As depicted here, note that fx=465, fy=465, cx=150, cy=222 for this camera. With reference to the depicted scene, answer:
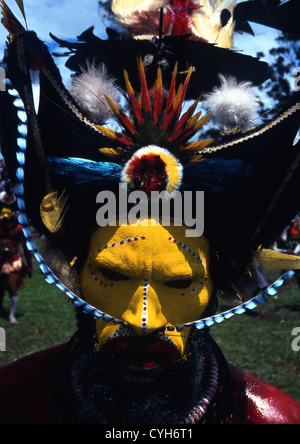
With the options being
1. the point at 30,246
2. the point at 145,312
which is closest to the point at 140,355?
the point at 145,312

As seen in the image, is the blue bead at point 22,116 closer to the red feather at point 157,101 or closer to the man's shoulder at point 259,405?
the red feather at point 157,101

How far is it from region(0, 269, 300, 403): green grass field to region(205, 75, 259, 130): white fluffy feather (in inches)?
167

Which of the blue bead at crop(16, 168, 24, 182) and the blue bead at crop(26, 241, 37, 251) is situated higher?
the blue bead at crop(16, 168, 24, 182)

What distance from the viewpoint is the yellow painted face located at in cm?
199

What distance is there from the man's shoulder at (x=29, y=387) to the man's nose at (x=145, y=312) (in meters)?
0.71

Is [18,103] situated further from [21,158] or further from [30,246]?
[30,246]

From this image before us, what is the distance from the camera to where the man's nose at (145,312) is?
192cm

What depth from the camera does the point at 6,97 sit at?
6.66 ft

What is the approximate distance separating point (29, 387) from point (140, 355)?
763 millimetres

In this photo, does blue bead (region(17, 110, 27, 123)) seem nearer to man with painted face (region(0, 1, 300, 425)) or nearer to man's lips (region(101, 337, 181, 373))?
man with painted face (region(0, 1, 300, 425))

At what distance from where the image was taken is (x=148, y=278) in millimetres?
2008

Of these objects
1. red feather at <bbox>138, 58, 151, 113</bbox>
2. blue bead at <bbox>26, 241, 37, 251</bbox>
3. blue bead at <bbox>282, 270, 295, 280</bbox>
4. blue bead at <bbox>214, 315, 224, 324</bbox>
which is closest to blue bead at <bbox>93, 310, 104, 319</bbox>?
blue bead at <bbox>26, 241, 37, 251</bbox>

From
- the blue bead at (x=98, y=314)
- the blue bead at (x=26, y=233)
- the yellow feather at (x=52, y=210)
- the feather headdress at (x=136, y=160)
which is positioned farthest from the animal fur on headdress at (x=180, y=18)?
the blue bead at (x=98, y=314)

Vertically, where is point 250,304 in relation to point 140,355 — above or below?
above
